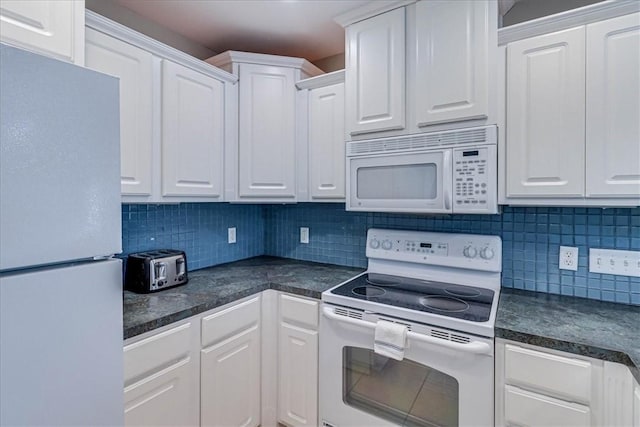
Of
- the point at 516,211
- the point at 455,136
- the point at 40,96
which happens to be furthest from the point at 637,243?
the point at 40,96

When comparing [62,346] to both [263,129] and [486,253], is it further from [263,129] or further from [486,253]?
[486,253]

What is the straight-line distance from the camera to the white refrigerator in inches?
26.8

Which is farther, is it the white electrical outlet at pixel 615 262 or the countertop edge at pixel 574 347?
the white electrical outlet at pixel 615 262

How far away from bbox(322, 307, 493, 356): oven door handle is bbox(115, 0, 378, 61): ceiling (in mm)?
1626

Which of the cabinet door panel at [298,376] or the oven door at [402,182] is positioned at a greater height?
the oven door at [402,182]

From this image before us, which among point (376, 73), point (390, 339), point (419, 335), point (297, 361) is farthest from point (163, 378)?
point (376, 73)

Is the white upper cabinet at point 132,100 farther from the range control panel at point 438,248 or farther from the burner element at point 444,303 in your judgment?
the burner element at point 444,303

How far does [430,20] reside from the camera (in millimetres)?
1622

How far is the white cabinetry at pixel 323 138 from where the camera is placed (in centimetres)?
198

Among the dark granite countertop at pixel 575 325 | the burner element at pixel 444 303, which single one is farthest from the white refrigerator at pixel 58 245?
the dark granite countertop at pixel 575 325

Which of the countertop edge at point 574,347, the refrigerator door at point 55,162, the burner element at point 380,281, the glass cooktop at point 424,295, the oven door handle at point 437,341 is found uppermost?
the refrigerator door at point 55,162

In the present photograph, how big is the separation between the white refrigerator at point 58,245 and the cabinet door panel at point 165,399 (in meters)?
0.44

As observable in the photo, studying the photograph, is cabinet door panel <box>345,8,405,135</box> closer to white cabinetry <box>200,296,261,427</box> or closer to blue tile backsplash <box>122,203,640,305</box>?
blue tile backsplash <box>122,203,640,305</box>

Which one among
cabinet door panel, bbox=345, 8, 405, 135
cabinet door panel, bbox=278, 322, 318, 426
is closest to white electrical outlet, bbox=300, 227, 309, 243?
cabinet door panel, bbox=278, 322, 318, 426
